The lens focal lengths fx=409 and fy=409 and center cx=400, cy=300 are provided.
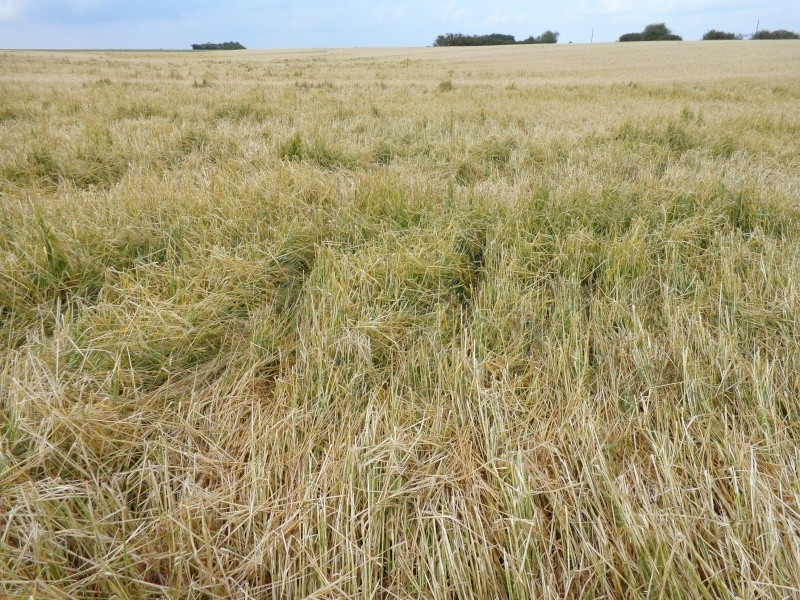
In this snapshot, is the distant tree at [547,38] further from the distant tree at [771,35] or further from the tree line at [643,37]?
the distant tree at [771,35]

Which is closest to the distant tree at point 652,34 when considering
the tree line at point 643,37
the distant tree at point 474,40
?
the tree line at point 643,37

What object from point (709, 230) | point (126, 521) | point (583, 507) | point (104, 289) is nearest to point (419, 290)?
point (583, 507)

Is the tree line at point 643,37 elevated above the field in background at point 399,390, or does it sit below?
above

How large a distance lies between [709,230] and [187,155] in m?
4.64

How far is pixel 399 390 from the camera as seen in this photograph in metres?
1.53

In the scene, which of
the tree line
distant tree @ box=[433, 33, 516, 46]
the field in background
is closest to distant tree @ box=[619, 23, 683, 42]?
the tree line

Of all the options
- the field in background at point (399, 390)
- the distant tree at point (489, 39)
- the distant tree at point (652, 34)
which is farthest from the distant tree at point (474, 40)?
the field in background at point (399, 390)

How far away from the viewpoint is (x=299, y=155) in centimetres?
423

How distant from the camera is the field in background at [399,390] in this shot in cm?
103

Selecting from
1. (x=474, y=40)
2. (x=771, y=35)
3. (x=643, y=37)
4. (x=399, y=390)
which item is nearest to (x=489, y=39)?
(x=474, y=40)

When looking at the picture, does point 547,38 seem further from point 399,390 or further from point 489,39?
point 399,390

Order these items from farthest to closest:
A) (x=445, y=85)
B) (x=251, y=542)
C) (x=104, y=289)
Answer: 1. (x=445, y=85)
2. (x=104, y=289)
3. (x=251, y=542)

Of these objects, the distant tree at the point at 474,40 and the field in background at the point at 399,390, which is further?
the distant tree at the point at 474,40

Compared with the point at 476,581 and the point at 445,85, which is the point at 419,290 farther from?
the point at 445,85
